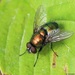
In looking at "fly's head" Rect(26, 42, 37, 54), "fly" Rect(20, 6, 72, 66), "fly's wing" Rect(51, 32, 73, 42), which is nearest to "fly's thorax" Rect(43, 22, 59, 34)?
"fly" Rect(20, 6, 72, 66)

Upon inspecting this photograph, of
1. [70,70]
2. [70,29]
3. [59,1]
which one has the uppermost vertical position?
[59,1]

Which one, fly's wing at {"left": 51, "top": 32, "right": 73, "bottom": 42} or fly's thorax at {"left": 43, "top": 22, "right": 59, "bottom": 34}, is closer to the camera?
fly's wing at {"left": 51, "top": 32, "right": 73, "bottom": 42}

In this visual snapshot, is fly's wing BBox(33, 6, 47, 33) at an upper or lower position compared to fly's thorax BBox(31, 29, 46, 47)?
upper

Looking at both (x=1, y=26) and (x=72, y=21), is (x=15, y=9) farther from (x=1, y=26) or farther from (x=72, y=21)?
(x=72, y=21)

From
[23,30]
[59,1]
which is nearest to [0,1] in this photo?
[23,30]

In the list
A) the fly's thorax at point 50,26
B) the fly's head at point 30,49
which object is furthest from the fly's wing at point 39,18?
the fly's head at point 30,49

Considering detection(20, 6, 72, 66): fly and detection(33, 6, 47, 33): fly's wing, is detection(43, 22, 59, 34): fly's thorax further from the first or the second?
detection(33, 6, 47, 33): fly's wing
